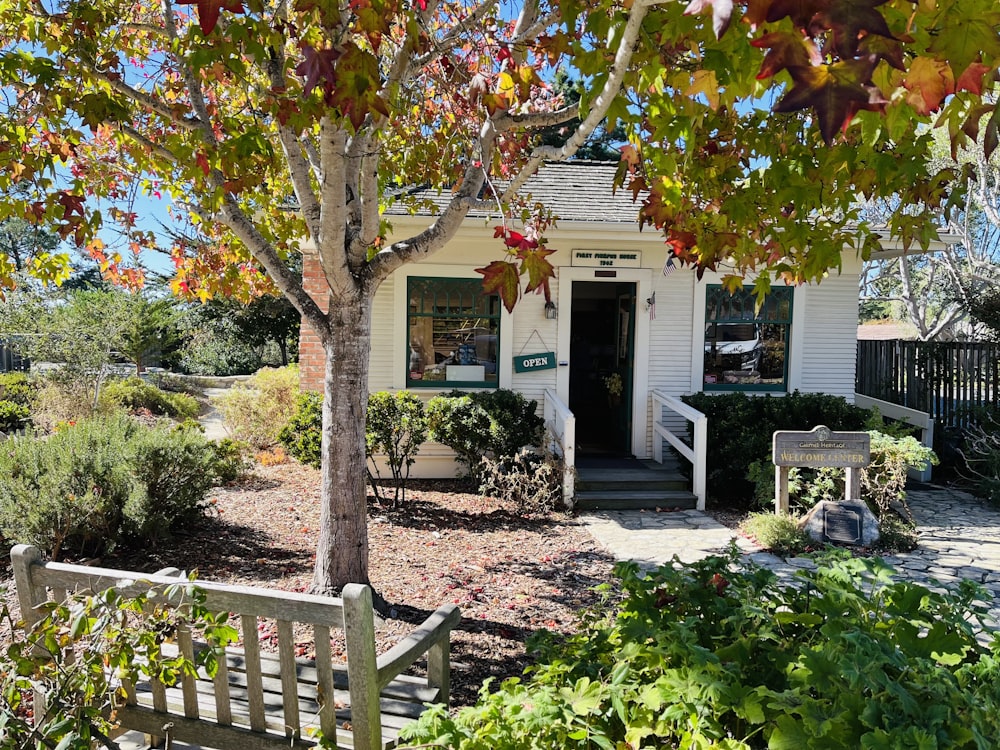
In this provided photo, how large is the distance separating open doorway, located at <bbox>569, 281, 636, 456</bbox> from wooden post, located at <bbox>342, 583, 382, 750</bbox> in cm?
786

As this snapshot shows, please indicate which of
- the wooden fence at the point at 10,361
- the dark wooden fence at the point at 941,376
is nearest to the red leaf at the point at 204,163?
the dark wooden fence at the point at 941,376

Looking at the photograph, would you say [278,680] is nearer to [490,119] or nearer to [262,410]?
[490,119]

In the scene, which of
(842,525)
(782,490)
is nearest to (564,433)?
(782,490)

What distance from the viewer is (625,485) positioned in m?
8.55

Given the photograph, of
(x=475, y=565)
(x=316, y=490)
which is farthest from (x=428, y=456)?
(x=475, y=565)

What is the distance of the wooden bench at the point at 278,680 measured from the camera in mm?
2424

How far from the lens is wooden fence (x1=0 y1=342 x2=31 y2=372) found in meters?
18.3

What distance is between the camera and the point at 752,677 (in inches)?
82.6

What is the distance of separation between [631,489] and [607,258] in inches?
123

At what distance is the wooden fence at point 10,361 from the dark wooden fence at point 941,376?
19870 millimetres

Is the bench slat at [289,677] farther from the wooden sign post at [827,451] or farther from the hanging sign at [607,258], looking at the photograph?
the hanging sign at [607,258]

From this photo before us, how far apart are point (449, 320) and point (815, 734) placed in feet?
26.8

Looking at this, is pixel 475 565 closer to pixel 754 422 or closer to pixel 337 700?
pixel 337 700

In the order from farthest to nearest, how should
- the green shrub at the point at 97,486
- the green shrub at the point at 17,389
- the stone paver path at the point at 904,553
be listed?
the green shrub at the point at 17,389 → the stone paver path at the point at 904,553 → the green shrub at the point at 97,486
